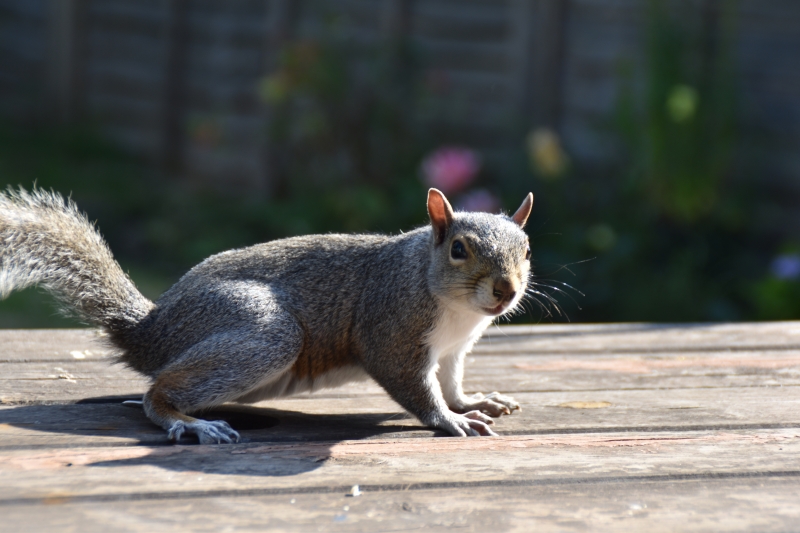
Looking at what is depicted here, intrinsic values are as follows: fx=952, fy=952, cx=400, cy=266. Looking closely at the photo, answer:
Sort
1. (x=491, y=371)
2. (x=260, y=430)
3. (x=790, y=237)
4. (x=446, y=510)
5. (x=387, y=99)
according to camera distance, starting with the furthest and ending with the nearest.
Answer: (x=387, y=99) → (x=790, y=237) → (x=491, y=371) → (x=260, y=430) → (x=446, y=510)

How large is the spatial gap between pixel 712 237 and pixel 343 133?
2.11 m

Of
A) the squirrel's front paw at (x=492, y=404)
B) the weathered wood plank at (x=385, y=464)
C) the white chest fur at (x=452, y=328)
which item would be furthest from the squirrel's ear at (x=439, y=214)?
the weathered wood plank at (x=385, y=464)

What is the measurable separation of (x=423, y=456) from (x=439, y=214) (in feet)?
2.03

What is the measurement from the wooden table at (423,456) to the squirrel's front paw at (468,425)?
1.3 inches

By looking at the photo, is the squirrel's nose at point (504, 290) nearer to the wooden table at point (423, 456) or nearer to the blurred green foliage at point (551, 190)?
the wooden table at point (423, 456)

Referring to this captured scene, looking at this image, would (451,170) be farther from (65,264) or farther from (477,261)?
(65,264)

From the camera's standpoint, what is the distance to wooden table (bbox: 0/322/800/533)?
1.53 meters

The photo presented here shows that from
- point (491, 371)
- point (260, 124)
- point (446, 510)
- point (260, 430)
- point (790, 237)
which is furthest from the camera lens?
point (260, 124)

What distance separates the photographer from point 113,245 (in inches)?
224

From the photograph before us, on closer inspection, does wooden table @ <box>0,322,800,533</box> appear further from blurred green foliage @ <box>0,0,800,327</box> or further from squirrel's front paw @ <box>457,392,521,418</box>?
blurred green foliage @ <box>0,0,800,327</box>

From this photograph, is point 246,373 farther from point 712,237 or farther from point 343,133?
point 343,133

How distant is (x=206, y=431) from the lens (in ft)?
6.33

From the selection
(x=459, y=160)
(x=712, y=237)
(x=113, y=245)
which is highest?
(x=459, y=160)

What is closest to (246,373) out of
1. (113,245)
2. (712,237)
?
(712,237)
